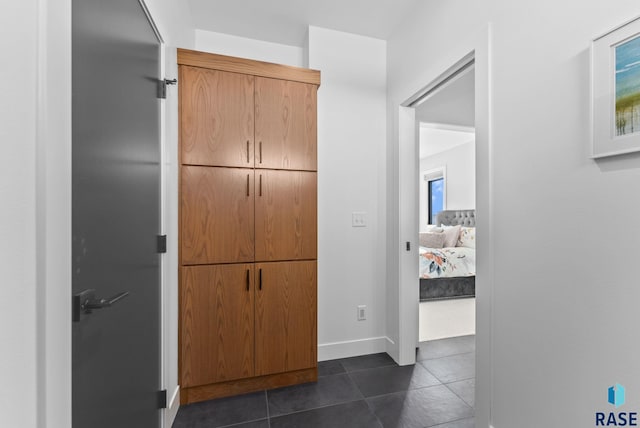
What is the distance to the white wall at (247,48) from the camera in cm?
255

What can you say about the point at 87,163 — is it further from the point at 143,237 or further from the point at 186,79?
the point at 186,79

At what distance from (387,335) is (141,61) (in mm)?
2700

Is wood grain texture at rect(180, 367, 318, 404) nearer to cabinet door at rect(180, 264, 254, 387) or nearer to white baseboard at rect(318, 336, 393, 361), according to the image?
cabinet door at rect(180, 264, 254, 387)

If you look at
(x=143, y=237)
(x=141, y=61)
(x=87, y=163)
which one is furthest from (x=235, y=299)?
(x=141, y=61)

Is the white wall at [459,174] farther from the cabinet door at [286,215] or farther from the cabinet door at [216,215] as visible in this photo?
the cabinet door at [216,215]

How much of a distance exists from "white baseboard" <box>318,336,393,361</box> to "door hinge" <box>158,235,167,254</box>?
1.57m

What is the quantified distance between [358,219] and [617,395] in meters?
1.84

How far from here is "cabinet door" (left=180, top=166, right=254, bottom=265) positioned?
1.86m

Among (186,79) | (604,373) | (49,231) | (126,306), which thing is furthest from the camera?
(186,79)

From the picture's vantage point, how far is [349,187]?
2.56 m

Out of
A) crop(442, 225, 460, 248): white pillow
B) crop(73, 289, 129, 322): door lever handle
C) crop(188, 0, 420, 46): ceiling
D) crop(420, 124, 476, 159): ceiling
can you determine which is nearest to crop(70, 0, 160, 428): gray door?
crop(73, 289, 129, 322): door lever handle

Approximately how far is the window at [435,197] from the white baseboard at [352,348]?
5080mm

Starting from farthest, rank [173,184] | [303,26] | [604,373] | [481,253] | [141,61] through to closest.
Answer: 1. [303,26]
2. [173,184]
3. [481,253]
4. [141,61]
5. [604,373]

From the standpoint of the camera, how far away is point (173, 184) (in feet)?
A: 5.75
